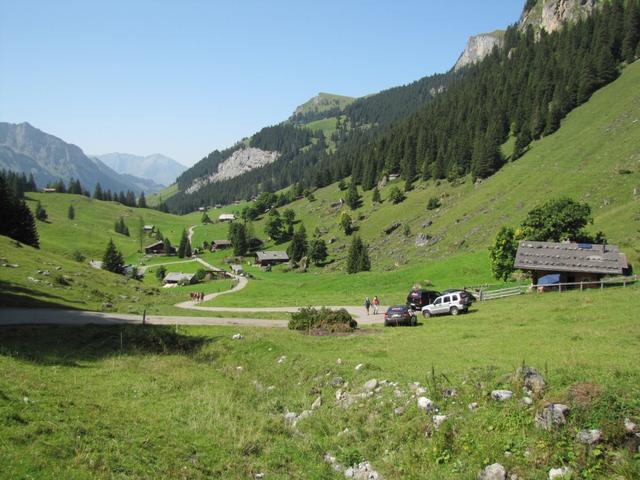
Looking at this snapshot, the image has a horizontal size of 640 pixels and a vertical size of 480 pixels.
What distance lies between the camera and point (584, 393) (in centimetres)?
1233

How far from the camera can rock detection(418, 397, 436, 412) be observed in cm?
1408

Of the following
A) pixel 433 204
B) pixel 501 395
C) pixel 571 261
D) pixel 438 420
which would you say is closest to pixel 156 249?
pixel 433 204

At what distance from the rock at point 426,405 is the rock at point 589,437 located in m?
4.15

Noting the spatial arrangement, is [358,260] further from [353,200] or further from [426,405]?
[426,405]

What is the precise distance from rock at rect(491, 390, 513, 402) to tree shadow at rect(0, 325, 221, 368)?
17831 mm

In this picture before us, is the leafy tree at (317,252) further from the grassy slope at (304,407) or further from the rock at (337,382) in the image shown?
the rock at (337,382)

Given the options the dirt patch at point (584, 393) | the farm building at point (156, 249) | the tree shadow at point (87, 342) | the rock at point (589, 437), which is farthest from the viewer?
the farm building at point (156, 249)

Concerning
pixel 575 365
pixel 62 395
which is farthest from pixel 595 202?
pixel 62 395

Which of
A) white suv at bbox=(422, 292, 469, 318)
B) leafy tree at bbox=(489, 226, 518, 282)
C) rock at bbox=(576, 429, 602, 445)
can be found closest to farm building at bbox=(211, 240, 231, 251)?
leafy tree at bbox=(489, 226, 518, 282)

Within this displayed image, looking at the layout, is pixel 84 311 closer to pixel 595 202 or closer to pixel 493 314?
pixel 493 314

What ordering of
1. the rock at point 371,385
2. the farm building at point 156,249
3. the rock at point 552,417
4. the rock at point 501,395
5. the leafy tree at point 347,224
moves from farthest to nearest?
the farm building at point 156,249, the leafy tree at point 347,224, the rock at point 371,385, the rock at point 501,395, the rock at point 552,417

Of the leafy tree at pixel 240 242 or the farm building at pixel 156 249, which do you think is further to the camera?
the farm building at pixel 156 249

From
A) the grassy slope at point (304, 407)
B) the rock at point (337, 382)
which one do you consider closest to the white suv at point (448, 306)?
the grassy slope at point (304, 407)

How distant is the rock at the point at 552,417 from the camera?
11852mm
